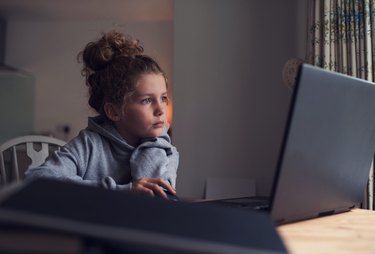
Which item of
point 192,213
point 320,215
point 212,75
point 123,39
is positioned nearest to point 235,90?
point 212,75

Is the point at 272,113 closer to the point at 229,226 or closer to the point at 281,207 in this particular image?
the point at 281,207

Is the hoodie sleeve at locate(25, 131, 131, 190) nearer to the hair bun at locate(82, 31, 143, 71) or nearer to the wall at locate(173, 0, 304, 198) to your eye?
the hair bun at locate(82, 31, 143, 71)

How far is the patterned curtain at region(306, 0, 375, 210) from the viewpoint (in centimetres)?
229

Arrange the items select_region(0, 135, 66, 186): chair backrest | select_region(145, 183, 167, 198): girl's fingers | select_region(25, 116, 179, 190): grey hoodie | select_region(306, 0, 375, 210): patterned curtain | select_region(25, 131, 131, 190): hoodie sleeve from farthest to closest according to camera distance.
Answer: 1. select_region(306, 0, 375, 210): patterned curtain
2. select_region(0, 135, 66, 186): chair backrest
3. select_region(25, 116, 179, 190): grey hoodie
4. select_region(25, 131, 131, 190): hoodie sleeve
5. select_region(145, 183, 167, 198): girl's fingers

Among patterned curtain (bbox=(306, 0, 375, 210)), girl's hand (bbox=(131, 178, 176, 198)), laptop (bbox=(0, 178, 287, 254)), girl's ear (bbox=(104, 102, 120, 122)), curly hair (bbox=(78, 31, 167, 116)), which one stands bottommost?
girl's hand (bbox=(131, 178, 176, 198))

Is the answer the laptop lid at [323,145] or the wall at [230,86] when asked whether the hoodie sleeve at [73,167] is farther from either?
the wall at [230,86]

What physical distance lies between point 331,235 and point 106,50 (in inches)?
33.7

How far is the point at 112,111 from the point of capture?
1198 millimetres

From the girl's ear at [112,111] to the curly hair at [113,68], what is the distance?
0.02 m

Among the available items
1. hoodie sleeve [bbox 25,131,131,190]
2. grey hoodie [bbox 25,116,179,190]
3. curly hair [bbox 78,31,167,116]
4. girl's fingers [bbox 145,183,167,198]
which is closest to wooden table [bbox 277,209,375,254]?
girl's fingers [bbox 145,183,167,198]

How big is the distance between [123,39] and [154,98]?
0.86 feet

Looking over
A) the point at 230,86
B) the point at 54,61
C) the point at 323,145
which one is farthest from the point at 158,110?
the point at 54,61

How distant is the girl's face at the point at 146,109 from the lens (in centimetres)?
112

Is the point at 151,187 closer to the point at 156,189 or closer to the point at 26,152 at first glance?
the point at 156,189
